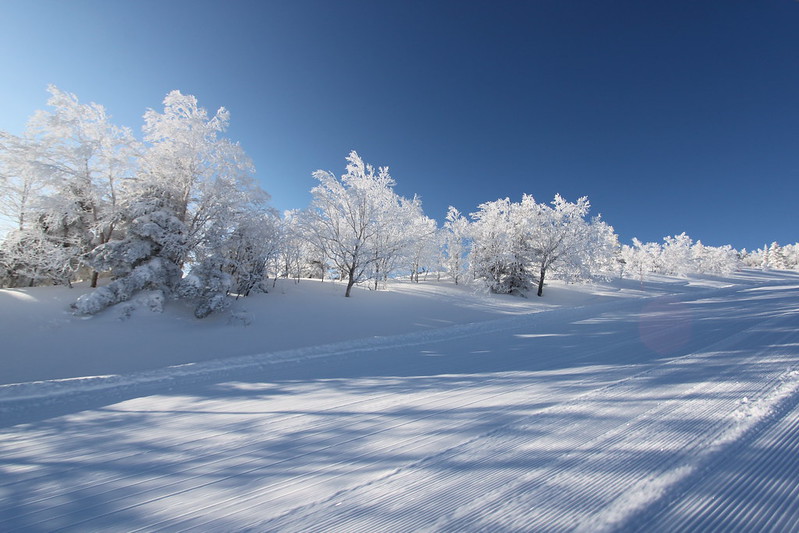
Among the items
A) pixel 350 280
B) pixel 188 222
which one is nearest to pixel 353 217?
pixel 350 280

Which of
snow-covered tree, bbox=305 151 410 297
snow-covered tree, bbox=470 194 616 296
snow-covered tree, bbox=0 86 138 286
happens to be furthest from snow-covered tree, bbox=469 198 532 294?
snow-covered tree, bbox=0 86 138 286

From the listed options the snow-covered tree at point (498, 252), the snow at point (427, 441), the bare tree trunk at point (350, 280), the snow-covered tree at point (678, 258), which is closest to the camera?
the snow at point (427, 441)

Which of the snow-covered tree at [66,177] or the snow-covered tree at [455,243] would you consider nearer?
the snow-covered tree at [66,177]

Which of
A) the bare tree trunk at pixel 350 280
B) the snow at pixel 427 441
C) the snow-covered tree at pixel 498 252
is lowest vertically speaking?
the snow at pixel 427 441

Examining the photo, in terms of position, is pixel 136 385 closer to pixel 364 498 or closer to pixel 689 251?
pixel 364 498

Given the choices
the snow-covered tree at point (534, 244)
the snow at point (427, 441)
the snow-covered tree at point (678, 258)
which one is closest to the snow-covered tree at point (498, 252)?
the snow-covered tree at point (534, 244)

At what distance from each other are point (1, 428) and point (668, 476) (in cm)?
673

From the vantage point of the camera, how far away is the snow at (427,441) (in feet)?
6.12

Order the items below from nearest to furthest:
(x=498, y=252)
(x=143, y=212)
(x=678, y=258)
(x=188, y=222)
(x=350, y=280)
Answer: (x=143, y=212)
(x=188, y=222)
(x=350, y=280)
(x=498, y=252)
(x=678, y=258)

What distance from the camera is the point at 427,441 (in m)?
2.62

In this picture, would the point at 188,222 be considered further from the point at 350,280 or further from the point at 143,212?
the point at 350,280

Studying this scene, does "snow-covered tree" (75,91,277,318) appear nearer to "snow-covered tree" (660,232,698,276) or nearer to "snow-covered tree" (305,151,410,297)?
"snow-covered tree" (305,151,410,297)

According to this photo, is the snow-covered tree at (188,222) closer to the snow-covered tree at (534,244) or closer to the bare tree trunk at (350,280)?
the bare tree trunk at (350,280)

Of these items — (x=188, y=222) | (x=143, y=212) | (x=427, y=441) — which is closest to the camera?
(x=427, y=441)
